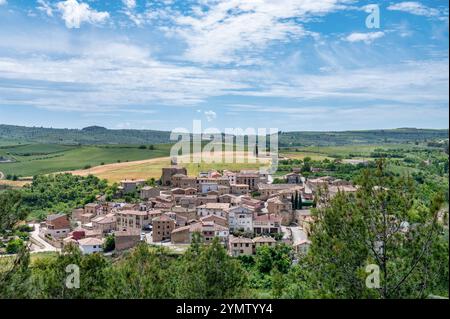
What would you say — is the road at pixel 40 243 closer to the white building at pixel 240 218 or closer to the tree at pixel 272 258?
the white building at pixel 240 218

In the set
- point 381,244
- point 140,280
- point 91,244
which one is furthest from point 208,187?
point 381,244

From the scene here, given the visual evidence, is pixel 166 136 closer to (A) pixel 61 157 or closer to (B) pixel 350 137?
(B) pixel 350 137

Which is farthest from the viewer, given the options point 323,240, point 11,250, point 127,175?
point 127,175

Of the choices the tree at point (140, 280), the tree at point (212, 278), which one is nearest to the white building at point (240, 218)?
the tree at point (212, 278)

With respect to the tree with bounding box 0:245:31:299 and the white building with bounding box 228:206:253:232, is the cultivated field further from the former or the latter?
the tree with bounding box 0:245:31:299

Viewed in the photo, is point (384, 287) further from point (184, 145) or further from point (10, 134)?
point (10, 134)

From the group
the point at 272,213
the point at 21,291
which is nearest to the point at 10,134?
the point at 272,213

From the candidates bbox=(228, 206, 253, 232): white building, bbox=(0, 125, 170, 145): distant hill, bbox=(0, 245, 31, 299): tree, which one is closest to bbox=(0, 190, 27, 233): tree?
bbox=(0, 245, 31, 299): tree
